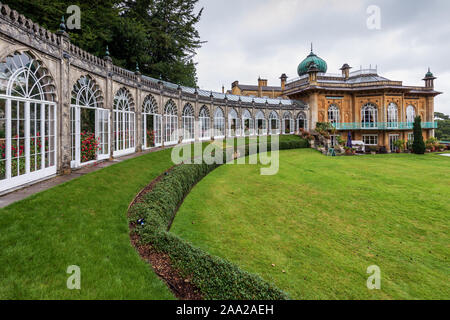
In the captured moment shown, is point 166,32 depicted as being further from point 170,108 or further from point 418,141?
point 418,141

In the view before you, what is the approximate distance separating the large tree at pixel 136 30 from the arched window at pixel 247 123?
8.62 metres

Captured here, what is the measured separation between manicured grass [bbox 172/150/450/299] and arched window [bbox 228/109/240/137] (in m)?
14.9

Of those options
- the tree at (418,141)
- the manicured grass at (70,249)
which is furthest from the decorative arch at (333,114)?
the manicured grass at (70,249)

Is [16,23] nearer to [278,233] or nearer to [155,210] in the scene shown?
[155,210]

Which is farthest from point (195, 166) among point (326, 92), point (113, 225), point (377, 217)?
point (326, 92)

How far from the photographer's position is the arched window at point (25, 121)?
656 centimetres

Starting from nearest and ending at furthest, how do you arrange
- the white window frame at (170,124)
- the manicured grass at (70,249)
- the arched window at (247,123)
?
the manicured grass at (70,249) < the white window frame at (170,124) < the arched window at (247,123)

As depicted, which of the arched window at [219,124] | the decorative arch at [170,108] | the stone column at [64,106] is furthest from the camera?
the arched window at [219,124]

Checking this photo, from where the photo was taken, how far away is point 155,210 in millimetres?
6574

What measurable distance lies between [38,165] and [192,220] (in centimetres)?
547

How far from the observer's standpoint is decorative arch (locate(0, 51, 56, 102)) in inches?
262

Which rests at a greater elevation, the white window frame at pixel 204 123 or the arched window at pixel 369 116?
the arched window at pixel 369 116

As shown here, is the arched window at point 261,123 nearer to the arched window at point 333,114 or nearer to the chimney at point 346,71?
the arched window at point 333,114

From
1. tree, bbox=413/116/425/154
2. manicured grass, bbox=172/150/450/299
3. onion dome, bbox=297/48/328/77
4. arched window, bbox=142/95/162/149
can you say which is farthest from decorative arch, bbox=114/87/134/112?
onion dome, bbox=297/48/328/77
